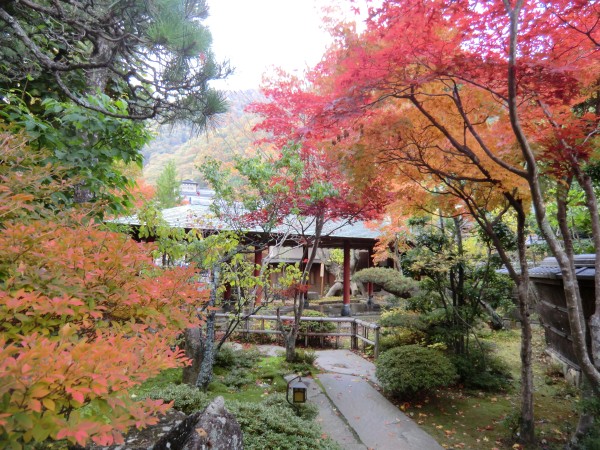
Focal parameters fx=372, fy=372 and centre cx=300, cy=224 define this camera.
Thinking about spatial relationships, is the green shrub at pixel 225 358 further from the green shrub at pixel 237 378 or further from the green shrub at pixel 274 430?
the green shrub at pixel 274 430

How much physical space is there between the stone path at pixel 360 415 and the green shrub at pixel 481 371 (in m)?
1.60

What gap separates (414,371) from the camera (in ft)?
19.0

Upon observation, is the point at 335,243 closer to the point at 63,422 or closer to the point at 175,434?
the point at 175,434

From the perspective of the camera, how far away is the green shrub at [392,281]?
10.9 meters

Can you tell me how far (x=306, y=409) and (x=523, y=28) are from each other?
15.6 feet

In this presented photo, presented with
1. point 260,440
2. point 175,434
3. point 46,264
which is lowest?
point 260,440

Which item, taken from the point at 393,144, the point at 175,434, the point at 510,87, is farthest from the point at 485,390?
the point at 175,434

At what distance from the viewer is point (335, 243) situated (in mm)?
14648

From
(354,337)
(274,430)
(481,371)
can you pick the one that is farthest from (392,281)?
(274,430)

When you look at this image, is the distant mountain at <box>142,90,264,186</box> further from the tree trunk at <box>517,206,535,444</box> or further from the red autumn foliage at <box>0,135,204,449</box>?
the red autumn foliage at <box>0,135,204,449</box>

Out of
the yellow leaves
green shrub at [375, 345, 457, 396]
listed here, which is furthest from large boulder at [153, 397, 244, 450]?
green shrub at [375, 345, 457, 396]

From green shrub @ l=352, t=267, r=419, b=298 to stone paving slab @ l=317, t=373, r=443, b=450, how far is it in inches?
178

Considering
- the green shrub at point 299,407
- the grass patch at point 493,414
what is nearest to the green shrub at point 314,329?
the grass patch at point 493,414

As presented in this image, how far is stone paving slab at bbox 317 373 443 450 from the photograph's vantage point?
4.54 metres
